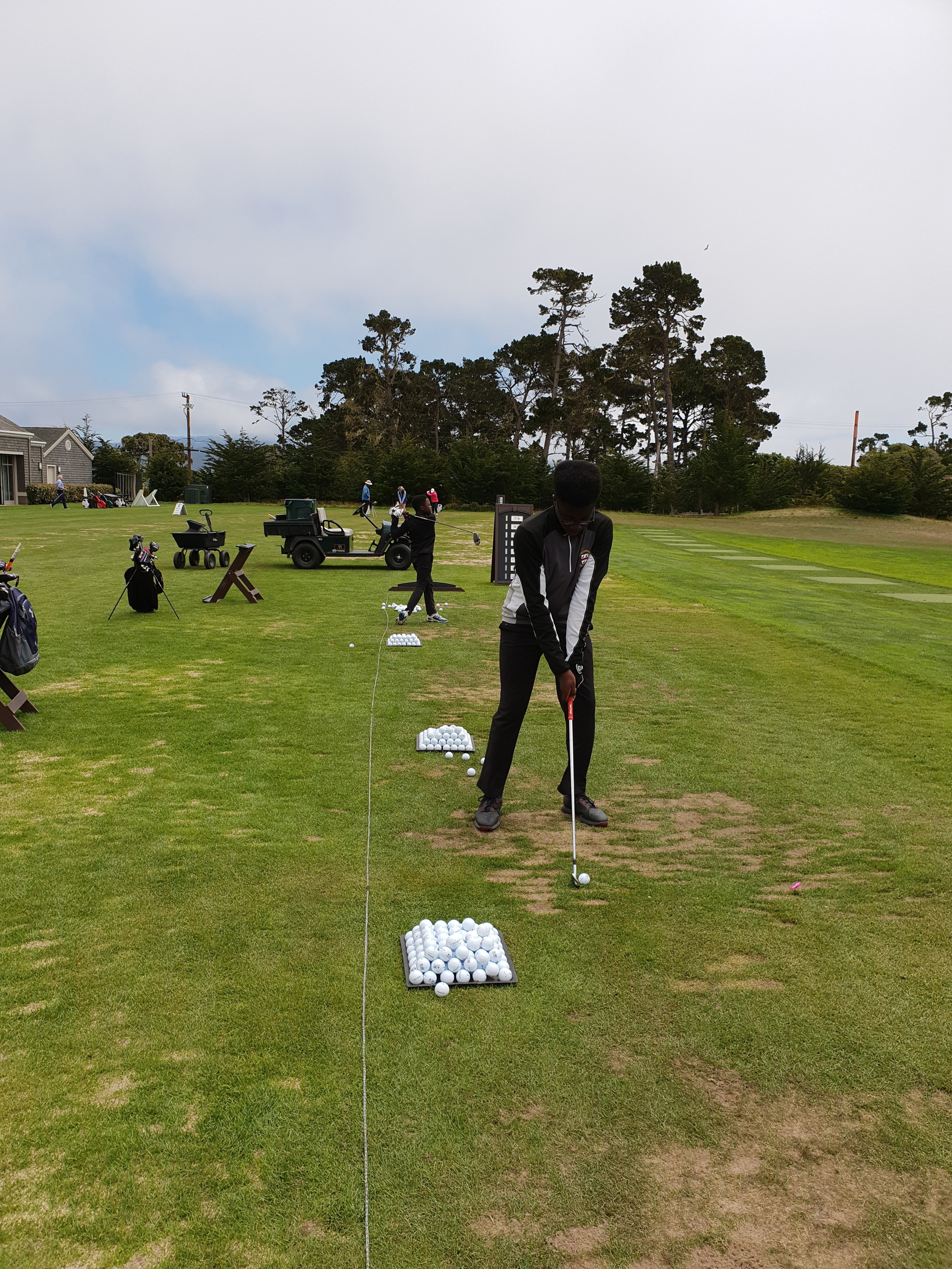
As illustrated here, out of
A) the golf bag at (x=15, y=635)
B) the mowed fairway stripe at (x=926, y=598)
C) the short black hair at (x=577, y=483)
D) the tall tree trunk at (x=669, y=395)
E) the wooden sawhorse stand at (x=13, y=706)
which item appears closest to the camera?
the short black hair at (x=577, y=483)

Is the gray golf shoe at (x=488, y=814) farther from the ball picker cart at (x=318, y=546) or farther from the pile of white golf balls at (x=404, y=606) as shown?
the ball picker cart at (x=318, y=546)

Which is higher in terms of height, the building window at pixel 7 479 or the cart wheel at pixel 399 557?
the building window at pixel 7 479

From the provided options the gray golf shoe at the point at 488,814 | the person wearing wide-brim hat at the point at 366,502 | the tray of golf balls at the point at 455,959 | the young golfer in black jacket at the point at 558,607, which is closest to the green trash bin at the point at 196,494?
the person wearing wide-brim hat at the point at 366,502

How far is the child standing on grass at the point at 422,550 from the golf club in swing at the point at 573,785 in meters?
7.93

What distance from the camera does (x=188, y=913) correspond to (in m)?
4.57

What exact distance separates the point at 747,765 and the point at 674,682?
10.2 ft

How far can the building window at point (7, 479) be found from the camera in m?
52.6

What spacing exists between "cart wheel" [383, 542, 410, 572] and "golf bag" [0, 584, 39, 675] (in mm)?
A: 14294

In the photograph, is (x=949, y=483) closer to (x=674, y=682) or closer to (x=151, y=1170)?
(x=674, y=682)

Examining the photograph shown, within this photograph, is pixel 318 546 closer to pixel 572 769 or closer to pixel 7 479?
pixel 572 769

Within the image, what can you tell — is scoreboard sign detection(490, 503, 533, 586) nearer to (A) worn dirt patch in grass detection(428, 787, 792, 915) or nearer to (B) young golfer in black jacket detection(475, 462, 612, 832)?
(A) worn dirt patch in grass detection(428, 787, 792, 915)

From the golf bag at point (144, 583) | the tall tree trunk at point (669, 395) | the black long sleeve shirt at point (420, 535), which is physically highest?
the tall tree trunk at point (669, 395)

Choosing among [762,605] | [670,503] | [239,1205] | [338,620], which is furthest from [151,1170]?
[670,503]

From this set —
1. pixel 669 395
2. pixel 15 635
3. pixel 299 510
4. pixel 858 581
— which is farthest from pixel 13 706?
pixel 669 395
